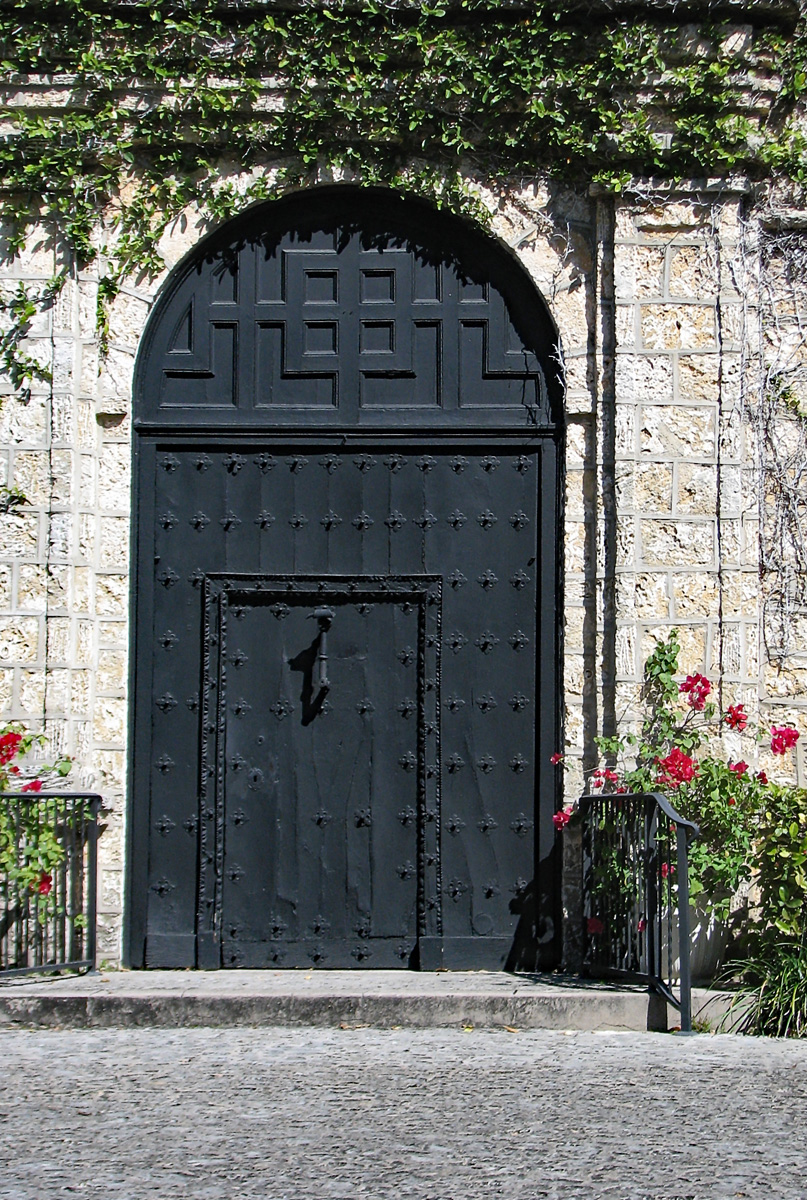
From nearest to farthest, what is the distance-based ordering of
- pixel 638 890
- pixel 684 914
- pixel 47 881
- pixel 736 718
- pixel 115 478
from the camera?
A: pixel 684 914
pixel 638 890
pixel 47 881
pixel 736 718
pixel 115 478

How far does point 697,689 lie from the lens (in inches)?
274

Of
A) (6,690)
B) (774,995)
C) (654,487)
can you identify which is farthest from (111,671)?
(774,995)

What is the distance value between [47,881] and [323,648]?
5.56 ft

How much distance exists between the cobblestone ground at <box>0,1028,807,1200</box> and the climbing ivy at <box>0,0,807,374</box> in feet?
11.5

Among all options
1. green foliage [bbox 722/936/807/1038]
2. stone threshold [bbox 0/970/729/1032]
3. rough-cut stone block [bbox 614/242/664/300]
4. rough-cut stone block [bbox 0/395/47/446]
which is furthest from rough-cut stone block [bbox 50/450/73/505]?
green foliage [bbox 722/936/807/1038]

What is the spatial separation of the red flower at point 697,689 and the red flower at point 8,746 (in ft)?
10.2

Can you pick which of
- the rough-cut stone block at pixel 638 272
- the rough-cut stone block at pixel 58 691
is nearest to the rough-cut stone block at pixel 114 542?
the rough-cut stone block at pixel 58 691

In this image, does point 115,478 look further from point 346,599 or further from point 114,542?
point 346,599

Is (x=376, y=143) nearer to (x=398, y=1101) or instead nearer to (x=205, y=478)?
(x=205, y=478)

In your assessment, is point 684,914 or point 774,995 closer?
point 684,914

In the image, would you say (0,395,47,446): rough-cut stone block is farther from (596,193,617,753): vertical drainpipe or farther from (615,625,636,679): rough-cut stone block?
(615,625,636,679): rough-cut stone block

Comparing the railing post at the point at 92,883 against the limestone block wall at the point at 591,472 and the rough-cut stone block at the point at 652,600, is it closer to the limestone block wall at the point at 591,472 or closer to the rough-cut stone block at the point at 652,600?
the limestone block wall at the point at 591,472

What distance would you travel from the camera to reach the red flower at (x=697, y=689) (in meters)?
6.95

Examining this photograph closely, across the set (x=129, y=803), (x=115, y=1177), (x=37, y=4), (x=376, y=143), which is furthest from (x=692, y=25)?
(x=115, y=1177)
